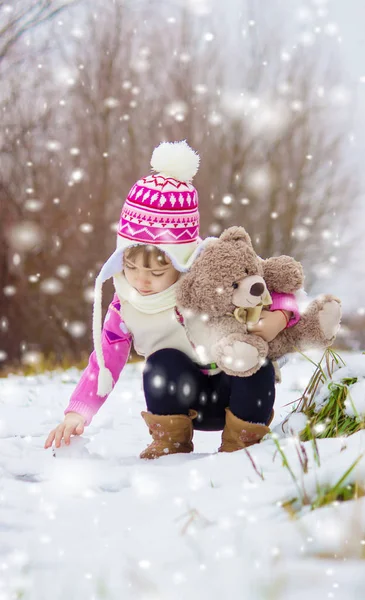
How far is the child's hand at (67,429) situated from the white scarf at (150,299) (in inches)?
18.5

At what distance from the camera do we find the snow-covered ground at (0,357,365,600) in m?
1.28

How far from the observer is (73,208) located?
6988mm

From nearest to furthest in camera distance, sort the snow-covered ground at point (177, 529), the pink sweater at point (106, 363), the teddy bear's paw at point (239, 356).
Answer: the snow-covered ground at point (177, 529) < the teddy bear's paw at point (239, 356) < the pink sweater at point (106, 363)

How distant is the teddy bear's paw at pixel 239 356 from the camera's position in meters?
2.06

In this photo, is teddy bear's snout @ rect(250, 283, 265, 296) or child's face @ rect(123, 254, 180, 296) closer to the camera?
teddy bear's snout @ rect(250, 283, 265, 296)

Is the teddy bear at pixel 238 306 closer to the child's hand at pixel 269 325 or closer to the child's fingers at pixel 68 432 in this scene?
the child's hand at pixel 269 325

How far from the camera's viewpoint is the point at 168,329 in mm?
2387

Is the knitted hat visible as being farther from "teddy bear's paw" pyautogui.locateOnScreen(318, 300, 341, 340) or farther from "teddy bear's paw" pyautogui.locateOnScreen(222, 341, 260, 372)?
"teddy bear's paw" pyautogui.locateOnScreen(318, 300, 341, 340)

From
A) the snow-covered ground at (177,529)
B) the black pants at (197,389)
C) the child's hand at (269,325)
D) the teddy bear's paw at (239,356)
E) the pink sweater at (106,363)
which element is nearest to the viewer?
the snow-covered ground at (177,529)

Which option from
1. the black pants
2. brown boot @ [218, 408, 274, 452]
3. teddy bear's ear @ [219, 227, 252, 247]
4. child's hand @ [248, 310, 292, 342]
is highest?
teddy bear's ear @ [219, 227, 252, 247]

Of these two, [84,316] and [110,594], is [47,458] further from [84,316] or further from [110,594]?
[84,316]

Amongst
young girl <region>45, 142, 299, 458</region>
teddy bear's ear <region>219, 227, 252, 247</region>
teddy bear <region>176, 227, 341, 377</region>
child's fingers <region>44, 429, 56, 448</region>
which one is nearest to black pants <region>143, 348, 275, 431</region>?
young girl <region>45, 142, 299, 458</region>

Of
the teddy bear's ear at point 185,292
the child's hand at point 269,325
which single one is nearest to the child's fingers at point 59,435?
the teddy bear's ear at point 185,292

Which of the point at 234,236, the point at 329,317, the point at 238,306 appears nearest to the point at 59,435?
the point at 238,306
